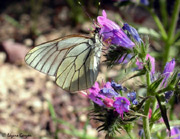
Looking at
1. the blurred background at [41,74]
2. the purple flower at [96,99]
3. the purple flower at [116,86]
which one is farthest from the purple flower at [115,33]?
the blurred background at [41,74]

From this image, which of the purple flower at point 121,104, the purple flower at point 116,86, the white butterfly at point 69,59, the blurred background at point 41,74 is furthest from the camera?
the blurred background at point 41,74

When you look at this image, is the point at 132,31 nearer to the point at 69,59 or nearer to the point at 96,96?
the point at 96,96

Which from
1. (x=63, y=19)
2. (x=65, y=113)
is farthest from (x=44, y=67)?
(x=63, y=19)

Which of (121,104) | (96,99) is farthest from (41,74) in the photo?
(121,104)

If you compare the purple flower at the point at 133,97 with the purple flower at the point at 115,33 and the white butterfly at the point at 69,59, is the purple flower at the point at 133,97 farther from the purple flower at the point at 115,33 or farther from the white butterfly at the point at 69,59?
the white butterfly at the point at 69,59

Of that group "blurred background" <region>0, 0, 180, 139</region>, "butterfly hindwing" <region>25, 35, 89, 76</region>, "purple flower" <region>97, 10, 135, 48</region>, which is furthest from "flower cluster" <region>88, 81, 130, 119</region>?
"blurred background" <region>0, 0, 180, 139</region>

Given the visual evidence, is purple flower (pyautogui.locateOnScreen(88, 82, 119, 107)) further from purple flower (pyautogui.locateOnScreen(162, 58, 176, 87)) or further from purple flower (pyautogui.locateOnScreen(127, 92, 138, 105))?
purple flower (pyautogui.locateOnScreen(162, 58, 176, 87))

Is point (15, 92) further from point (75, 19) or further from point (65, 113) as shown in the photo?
point (75, 19)
